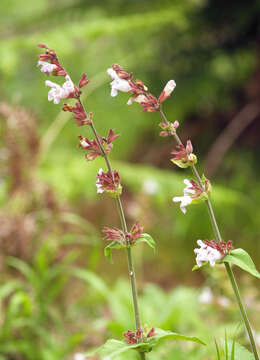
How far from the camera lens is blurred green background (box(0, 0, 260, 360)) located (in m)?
1.59

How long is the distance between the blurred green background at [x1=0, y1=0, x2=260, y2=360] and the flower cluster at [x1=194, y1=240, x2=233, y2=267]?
75 centimetres

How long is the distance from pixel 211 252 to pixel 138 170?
65.7 inches

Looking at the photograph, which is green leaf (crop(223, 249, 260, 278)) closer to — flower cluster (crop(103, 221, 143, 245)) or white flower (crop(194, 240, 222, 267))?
white flower (crop(194, 240, 222, 267))

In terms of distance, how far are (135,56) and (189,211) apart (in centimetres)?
95

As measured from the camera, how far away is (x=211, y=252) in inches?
25.3

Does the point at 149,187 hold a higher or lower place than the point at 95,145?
higher

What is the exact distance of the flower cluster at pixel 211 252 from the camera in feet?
2.09

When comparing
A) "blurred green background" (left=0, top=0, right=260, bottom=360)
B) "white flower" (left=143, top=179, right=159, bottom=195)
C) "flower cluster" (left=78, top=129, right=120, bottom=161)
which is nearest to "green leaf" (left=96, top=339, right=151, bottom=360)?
"flower cluster" (left=78, top=129, right=120, bottom=161)

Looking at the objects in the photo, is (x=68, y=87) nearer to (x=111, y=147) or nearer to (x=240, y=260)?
(x=111, y=147)

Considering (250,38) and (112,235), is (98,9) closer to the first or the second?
(250,38)

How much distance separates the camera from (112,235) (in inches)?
27.2

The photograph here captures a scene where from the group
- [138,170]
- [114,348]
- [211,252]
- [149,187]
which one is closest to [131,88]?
[211,252]

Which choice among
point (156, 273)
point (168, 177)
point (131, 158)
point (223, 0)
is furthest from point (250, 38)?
point (156, 273)

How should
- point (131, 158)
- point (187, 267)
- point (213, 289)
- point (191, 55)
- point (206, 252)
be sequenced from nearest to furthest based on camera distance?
point (206, 252), point (213, 289), point (187, 267), point (191, 55), point (131, 158)
